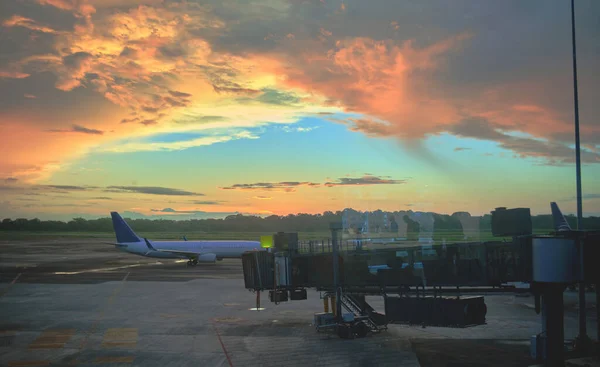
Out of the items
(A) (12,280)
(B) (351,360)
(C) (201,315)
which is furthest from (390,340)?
(A) (12,280)

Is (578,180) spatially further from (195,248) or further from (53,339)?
(195,248)

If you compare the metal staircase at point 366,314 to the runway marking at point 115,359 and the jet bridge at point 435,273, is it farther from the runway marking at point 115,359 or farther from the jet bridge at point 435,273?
the runway marking at point 115,359

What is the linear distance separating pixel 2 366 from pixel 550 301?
77.7ft

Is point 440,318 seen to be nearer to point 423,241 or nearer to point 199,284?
point 423,241

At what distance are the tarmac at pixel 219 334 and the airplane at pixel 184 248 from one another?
30994 millimetres

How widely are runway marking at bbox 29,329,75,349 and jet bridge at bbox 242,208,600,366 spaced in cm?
1083

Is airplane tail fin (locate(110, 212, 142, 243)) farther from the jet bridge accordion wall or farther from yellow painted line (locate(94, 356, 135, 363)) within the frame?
yellow painted line (locate(94, 356, 135, 363))

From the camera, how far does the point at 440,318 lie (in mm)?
24422

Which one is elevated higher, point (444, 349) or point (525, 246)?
point (525, 246)

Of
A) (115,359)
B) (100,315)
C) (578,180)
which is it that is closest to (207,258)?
(100,315)

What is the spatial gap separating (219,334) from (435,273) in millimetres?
Result: 12627

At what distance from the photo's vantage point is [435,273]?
2528 centimetres

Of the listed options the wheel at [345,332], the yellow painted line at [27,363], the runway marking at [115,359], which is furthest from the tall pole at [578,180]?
the yellow painted line at [27,363]

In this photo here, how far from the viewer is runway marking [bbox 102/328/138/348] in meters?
26.5
